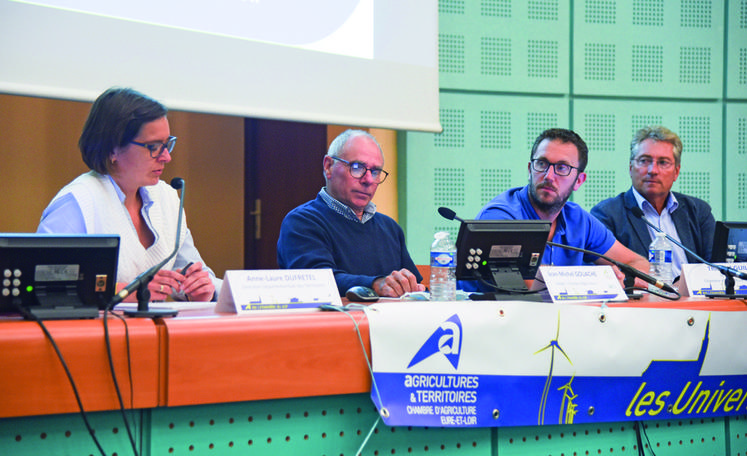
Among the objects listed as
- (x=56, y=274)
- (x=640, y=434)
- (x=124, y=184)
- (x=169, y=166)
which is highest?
(x=169, y=166)

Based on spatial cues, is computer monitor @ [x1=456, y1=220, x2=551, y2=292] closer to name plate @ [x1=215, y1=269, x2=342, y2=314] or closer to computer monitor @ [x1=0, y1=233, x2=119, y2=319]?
name plate @ [x1=215, y1=269, x2=342, y2=314]

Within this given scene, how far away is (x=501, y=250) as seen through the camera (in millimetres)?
1501

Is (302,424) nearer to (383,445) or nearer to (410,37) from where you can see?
(383,445)

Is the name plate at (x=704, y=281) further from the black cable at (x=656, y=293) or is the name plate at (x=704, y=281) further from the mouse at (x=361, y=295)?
the mouse at (x=361, y=295)

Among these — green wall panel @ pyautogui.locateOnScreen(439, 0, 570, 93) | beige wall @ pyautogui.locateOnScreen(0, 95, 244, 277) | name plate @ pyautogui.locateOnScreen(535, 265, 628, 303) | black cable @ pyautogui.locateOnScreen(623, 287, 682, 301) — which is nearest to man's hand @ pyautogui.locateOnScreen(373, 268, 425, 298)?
name plate @ pyautogui.locateOnScreen(535, 265, 628, 303)

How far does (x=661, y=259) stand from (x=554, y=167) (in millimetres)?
471

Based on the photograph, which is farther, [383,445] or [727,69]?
[727,69]

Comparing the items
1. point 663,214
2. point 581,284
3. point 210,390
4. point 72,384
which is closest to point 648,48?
point 663,214

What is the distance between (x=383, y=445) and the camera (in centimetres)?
117

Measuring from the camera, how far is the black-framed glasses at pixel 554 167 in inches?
87.6

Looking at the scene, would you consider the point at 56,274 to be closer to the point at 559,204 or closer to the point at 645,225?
the point at 559,204

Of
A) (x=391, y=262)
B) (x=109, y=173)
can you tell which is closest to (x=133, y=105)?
(x=109, y=173)

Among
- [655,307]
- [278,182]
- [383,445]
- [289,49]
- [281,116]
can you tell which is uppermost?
[289,49]

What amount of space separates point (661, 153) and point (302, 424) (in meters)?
2.12
